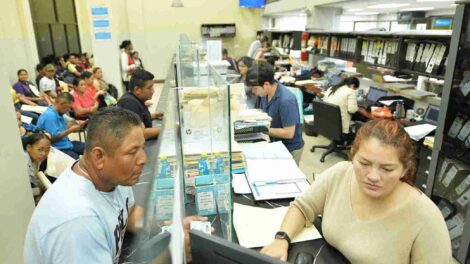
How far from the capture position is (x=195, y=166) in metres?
1.60

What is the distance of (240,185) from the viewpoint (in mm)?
1649

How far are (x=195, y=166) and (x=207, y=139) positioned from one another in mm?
256

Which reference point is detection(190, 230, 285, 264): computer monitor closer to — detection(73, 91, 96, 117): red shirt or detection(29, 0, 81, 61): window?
detection(73, 91, 96, 117): red shirt

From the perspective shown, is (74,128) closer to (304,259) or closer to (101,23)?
(304,259)

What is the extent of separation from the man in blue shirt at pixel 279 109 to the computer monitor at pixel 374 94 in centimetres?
229

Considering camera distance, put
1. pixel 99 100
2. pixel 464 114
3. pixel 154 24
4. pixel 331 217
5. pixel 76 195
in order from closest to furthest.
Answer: pixel 76 195, pixel 331 217, pixel 464 114, pixel 99 100, pixel 154 24

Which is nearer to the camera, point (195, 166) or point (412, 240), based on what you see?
point (412, 240)

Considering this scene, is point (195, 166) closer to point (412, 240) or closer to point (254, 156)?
point (254, 156)

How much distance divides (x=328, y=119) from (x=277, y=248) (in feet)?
9.76

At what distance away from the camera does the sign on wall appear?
6.41 meters

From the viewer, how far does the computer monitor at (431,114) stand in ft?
10.5

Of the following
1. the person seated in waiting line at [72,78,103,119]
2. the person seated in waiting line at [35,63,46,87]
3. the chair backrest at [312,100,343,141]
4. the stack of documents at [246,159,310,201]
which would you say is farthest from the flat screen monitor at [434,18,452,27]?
the person seated in waiting line at [35,63,46,87]

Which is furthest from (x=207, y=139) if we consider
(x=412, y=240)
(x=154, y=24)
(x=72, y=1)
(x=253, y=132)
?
(x=154, y=24)

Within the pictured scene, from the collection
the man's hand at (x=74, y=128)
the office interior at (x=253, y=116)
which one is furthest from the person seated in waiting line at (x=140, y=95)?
the man's hand at (x=74, y=128)
